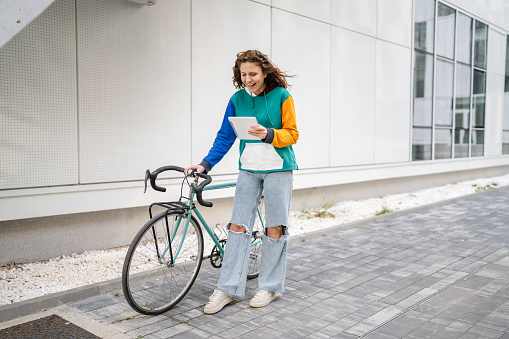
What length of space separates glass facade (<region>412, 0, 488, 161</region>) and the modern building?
0.78 feet

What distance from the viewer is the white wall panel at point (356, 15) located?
9.25m

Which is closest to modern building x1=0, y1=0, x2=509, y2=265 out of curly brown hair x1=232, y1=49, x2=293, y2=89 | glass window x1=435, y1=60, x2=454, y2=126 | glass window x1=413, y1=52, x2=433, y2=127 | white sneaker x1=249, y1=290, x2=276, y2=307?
glass window x1=413, y1=52, x2=433, y2=127

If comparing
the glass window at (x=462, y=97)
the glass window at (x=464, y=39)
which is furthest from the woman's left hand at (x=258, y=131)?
the glass window at (x=464, y=39)

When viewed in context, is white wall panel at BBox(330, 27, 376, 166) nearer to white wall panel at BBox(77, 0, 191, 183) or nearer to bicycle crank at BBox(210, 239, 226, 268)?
white wall panel at BBox(77, 0, 191, 183)

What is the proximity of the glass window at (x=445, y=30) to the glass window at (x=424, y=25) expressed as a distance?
509 millimetres

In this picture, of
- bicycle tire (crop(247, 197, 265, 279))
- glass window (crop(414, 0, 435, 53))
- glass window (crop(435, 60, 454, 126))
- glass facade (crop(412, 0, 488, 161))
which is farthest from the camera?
glass window (crop(435, 60, 454, 126))

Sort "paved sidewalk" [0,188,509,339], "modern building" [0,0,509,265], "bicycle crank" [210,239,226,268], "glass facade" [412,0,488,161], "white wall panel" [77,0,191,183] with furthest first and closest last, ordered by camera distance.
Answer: "glass facade" [412,0,488,161], "white wall panel" [77,0,191,183], "modern building" [0,0,509,265], "bicycle crank" [210,239,226,268], "paved sidewalk" [0,188,509,339]

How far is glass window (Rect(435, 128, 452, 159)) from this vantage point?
13.1 metres

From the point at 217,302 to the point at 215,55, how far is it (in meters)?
4.16

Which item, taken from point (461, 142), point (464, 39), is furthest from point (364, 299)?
point (464, 39)

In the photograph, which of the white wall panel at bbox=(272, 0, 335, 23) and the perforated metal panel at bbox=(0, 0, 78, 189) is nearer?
the perforated metal panel at bbox=(0, 0, 78, 189)

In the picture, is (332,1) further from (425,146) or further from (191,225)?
(191,225)

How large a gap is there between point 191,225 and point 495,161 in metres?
15.6

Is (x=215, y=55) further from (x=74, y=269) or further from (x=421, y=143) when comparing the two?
(x=421, y=143)
